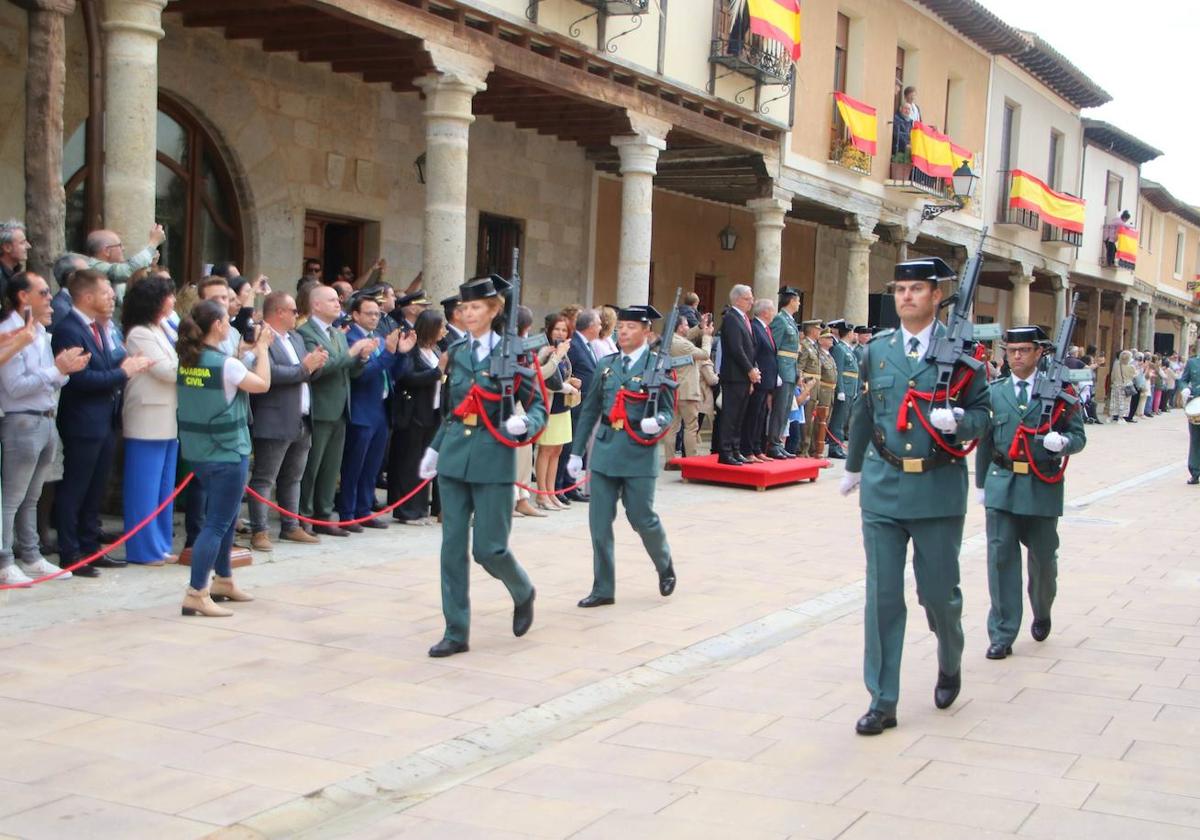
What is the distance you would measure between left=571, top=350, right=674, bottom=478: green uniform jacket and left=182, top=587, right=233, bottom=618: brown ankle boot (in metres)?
2.18

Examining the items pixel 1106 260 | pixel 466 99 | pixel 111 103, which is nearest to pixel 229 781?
pixel 111 103

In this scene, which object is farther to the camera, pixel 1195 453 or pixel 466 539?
pixel 1195 453

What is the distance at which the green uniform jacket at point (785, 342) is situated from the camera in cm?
1421

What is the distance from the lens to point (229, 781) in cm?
433

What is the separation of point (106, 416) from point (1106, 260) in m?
32.9

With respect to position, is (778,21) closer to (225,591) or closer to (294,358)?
(294,358)

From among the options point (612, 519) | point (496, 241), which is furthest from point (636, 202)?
point (612, 519)

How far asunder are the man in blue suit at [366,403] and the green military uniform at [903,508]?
15.5ft

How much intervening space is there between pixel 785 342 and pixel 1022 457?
25.1ft

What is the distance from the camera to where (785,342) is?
1425 centimetres

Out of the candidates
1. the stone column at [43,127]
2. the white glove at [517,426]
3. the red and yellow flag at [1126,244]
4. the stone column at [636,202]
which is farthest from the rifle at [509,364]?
the red and yellow flag at [1126,244]

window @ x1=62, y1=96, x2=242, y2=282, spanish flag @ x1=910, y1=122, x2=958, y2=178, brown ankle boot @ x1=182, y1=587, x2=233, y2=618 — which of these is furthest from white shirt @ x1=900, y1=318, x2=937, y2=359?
spanish flag @ x1=910, y1=122, x2=958, y2=178

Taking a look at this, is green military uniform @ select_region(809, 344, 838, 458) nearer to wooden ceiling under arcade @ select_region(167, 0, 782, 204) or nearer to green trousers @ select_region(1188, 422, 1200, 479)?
wooden ceiling under arcade @ select_region(167, 0, 782, 204)

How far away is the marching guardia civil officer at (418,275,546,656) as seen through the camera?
242 inches
